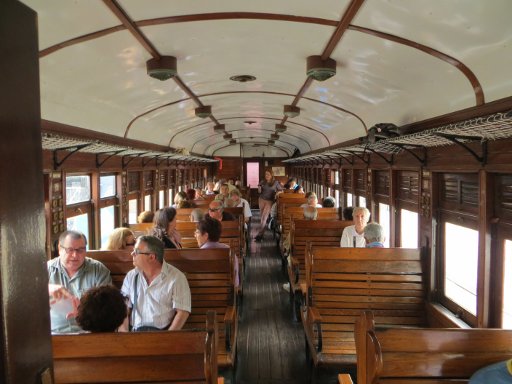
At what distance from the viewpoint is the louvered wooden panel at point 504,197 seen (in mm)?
2857

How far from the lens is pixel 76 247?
10.2 ft

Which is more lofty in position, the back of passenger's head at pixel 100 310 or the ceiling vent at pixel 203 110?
the ceiling vent at pixel 203 110

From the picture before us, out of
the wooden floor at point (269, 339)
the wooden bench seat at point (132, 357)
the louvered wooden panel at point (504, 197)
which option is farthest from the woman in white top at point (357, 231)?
the wooden bench seat at point (132, 357)

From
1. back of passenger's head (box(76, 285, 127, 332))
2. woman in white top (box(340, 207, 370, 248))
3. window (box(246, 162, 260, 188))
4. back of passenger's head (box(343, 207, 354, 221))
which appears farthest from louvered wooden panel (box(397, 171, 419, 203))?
window (box(246, 162, 260, 188))

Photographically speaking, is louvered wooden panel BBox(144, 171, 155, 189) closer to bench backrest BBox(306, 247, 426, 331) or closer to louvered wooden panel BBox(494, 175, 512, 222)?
bench backrest BBox(306, 247, 426, 331)

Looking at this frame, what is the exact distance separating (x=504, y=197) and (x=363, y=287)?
59.6 inches

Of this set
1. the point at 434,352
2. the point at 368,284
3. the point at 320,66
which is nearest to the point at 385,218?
the point at 368,284

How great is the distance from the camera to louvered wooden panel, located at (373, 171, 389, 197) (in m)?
→ 5.88

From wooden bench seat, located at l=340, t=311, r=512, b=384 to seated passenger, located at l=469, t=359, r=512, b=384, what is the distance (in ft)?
0.78

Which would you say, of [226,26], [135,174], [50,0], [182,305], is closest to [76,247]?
[182,305]

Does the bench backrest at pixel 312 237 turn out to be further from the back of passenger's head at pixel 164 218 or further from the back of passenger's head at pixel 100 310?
the back of passenger's head at pixel 100 310

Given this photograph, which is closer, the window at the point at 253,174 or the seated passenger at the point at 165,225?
the seated passenger at the point at 165,225

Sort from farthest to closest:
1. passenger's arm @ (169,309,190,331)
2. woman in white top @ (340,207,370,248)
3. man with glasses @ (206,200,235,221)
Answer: man with glasses @ (206,200,235,221), woman in white top @ (340,207,370,248), passenger's arm @ (169,309,190,331)

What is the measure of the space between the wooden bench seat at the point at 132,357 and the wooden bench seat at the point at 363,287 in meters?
2.04
